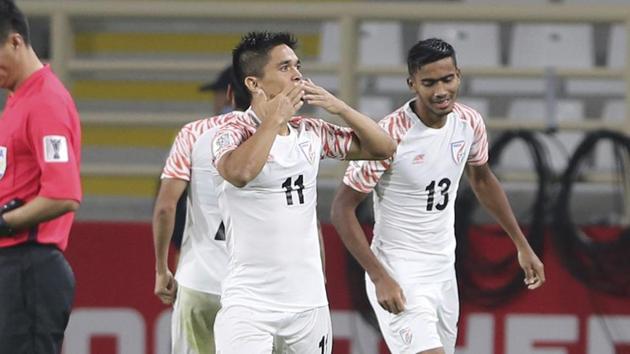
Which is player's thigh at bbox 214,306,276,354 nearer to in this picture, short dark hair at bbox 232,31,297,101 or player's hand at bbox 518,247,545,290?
short dark hair at bbox 232,31,297,101

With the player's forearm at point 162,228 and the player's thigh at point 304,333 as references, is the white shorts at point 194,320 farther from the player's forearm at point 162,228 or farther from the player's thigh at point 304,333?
the player's thigh at point 304,333

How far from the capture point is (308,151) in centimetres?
570

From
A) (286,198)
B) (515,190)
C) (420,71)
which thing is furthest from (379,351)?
(286,198)

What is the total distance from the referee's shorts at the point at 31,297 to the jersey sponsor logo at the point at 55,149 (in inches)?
14.6

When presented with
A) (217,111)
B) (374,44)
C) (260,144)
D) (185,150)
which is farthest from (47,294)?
(374,44)

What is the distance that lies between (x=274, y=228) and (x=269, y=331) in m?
0.41

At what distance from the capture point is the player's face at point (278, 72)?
18.4 ft

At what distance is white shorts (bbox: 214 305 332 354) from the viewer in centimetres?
557

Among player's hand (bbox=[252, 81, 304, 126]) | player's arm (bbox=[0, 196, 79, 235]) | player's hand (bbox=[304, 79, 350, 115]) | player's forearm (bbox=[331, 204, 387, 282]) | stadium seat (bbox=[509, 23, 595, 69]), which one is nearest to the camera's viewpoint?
player's arm (bbox=[0, 196, 79, 235])

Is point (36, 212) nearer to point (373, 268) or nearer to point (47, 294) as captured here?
point (47, 294)

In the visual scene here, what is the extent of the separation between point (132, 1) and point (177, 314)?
3.41 meters

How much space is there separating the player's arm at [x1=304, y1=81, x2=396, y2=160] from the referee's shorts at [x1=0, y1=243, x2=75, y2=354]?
1.16m

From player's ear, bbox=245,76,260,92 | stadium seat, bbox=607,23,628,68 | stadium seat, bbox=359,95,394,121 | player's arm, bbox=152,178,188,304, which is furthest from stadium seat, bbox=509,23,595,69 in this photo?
player's ear, bbox=245,76,260,92

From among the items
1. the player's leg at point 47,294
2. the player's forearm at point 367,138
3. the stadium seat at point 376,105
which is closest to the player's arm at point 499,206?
the player's forearm at point 367,138
